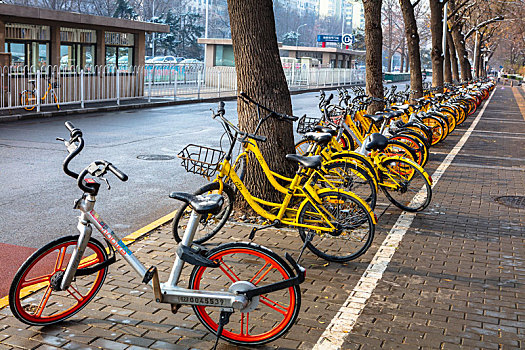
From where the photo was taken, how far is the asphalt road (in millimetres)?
7190

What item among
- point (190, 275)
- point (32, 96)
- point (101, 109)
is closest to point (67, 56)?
point (101, 109)

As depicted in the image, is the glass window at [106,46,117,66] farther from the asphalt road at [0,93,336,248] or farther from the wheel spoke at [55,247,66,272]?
the wheel spoke at [55,247,66,272]

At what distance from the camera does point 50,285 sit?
433 cm

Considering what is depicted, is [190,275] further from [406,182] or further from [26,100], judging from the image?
[26,100]

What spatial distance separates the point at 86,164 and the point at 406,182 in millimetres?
5446

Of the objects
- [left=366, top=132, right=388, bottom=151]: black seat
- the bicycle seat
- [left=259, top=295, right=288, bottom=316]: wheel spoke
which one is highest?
[left=366, top=132, right=388, bottom=151]: black seat

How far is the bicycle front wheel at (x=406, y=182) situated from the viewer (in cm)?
790

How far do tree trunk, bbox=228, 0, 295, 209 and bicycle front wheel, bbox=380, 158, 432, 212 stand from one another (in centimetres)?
128

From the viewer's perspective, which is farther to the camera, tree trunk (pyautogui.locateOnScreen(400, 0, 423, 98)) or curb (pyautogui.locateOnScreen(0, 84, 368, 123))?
tree trunk (pyautogui.locateOnScreen(400, 0, 423, 98))

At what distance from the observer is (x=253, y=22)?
7.51m

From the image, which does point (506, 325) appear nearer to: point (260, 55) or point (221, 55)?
point (260, 55)

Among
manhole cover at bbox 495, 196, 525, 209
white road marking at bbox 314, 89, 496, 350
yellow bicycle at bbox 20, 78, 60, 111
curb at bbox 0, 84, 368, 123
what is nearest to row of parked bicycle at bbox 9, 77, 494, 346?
white road marking at bbox 314, 89, 496, 350

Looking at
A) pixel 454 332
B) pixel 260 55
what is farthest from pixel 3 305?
pixel 260 55

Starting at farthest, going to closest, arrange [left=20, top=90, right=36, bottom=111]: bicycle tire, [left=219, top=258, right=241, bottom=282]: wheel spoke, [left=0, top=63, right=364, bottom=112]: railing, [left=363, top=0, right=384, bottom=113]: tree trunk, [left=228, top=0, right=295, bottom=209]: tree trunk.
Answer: [left=0, top=63, right=364, bottom=112]: railing, [left=20, top=90, right=36, bottom=111]: bicycle tire, [left=363, top=0, right=384, bottom=113]: tree trunk, [left=228, top=0, right=295, bottom=209]: tree trunk, [left=219, top=258, right=241, bottom=282]: wheel spoke
